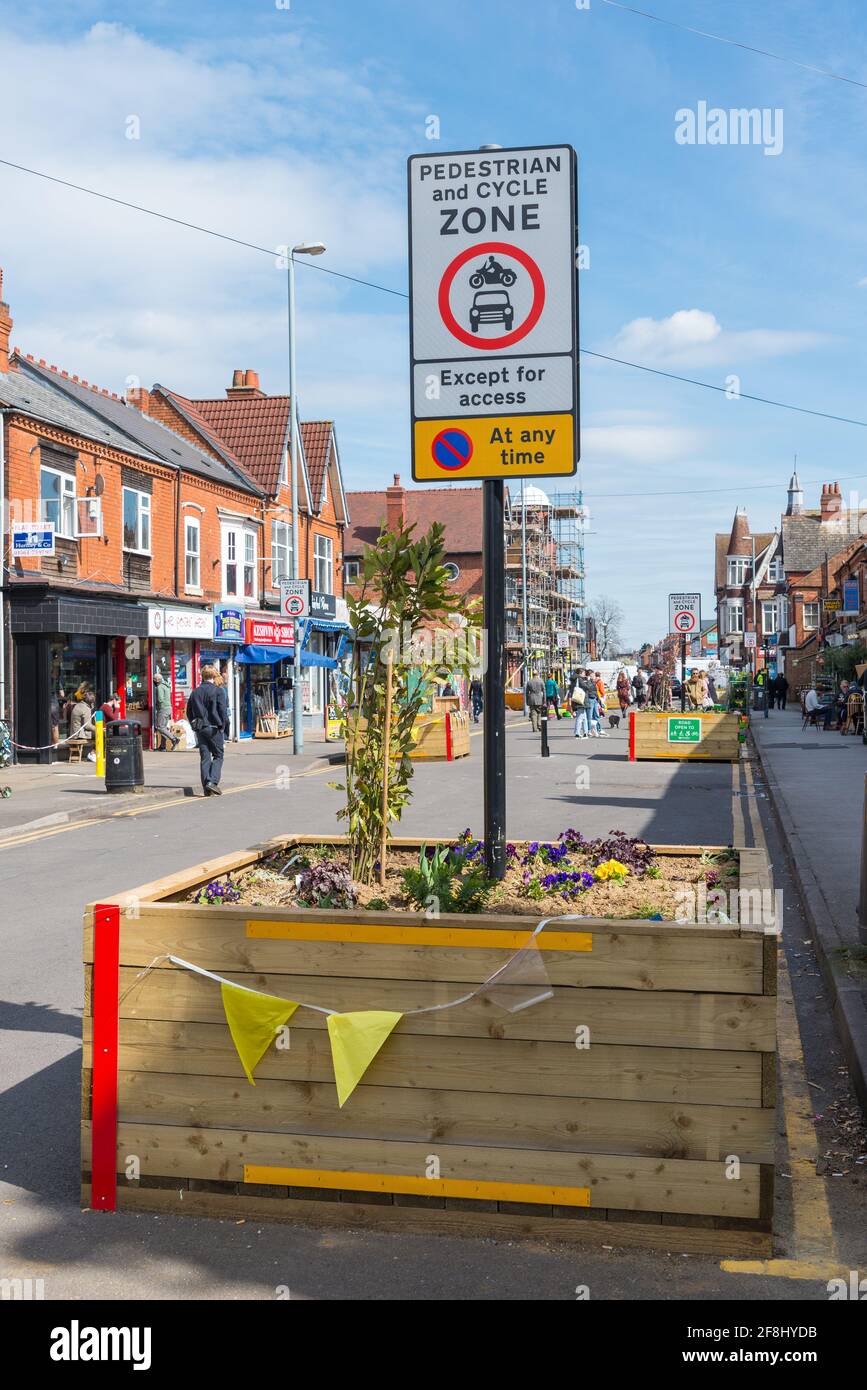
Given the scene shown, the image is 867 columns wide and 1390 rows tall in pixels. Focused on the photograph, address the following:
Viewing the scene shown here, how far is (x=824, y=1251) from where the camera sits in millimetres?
3709

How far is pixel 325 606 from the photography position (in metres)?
40.3

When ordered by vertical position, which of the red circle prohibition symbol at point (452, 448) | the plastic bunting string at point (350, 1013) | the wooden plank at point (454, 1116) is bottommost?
the wooden plank at point (454, 1116)

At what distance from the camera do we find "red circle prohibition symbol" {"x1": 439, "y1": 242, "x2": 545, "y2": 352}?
458cm

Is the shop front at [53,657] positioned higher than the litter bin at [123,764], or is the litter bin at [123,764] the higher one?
the shop front at [53,657]

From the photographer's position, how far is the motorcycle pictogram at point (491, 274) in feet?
15.2

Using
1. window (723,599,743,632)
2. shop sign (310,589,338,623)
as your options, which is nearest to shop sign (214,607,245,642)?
shop sign (310,589,338,623)

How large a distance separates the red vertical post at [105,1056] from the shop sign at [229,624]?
86.1ft

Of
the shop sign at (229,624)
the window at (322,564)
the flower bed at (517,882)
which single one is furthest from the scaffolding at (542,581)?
the flower bed at (517,882)

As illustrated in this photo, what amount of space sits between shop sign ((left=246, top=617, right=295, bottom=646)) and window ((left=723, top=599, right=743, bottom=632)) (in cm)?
8627

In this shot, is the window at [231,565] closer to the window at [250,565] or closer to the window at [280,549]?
the window at [250,565]

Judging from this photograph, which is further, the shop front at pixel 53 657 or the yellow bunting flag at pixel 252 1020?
the shop front at pixel 53 657

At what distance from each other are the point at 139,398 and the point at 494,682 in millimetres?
33881

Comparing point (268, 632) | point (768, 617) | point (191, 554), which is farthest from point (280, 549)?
point (768, 617)

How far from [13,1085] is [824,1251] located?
3.43 meters
